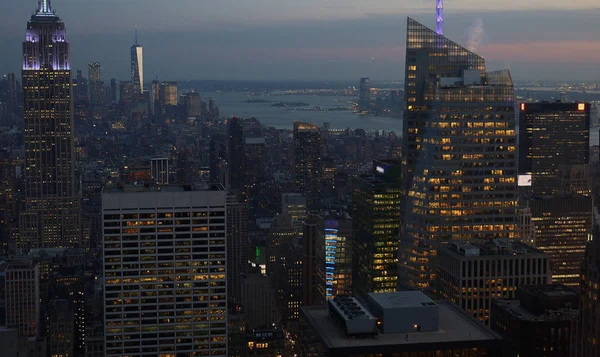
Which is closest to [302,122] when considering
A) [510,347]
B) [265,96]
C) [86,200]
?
[265,96]

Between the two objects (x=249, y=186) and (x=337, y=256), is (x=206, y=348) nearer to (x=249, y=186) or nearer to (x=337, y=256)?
(x=337, y=256)

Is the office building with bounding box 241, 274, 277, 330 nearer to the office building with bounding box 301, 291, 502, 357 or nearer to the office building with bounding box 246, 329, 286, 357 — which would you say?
the office building with bounding box 246, 329, 286, 357

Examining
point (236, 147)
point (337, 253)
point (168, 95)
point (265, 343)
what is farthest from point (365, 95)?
point (168, 95)

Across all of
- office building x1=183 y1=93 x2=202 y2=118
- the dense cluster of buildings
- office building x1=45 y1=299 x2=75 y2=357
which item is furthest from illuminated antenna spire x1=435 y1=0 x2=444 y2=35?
office building x1=183 y1=93 x2=202 y2=118

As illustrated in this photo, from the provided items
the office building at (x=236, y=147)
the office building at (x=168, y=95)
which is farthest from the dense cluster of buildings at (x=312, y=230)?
the office building at (x=168, y=95)

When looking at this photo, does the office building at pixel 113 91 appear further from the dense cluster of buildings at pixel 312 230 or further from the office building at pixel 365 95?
the office building at pixel 365 95
